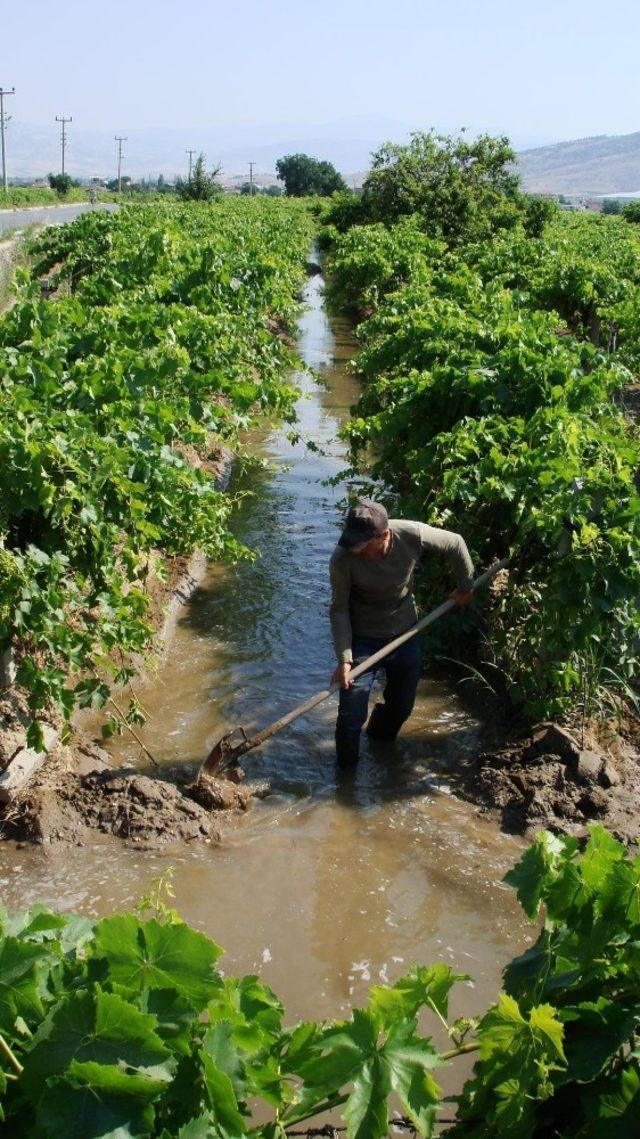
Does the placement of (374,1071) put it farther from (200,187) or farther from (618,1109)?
(200,187)

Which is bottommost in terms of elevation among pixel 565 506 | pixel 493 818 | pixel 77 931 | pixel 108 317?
pixel 493 818

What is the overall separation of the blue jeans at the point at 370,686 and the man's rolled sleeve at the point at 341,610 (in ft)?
0.74

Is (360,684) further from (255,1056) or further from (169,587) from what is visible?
(255,1056)

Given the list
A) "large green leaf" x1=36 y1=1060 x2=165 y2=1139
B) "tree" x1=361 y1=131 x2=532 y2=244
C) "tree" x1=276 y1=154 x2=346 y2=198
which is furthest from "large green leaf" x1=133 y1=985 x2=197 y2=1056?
"tree" x1=276 y1=154 x2=346 y2=198

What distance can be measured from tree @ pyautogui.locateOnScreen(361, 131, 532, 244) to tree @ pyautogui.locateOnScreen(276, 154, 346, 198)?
6552 cm

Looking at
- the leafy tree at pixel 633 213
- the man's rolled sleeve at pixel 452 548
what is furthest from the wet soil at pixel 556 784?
the leafy tree at pixel 633 213

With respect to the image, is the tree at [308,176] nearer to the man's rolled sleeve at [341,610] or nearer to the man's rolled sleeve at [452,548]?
the man's rolled sleeve at [452,548]

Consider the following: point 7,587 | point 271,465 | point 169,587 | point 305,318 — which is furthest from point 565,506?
point 305,318

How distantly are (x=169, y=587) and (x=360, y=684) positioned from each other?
280cm

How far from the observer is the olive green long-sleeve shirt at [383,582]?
583 centimetres

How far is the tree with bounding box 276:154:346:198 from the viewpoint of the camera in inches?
3910

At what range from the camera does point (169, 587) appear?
8.44 metres

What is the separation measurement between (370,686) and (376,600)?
0.50 metres

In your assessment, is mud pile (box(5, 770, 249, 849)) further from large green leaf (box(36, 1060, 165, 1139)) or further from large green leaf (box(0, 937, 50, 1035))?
large green leaf (box(36, 1060, 165, 1139))
